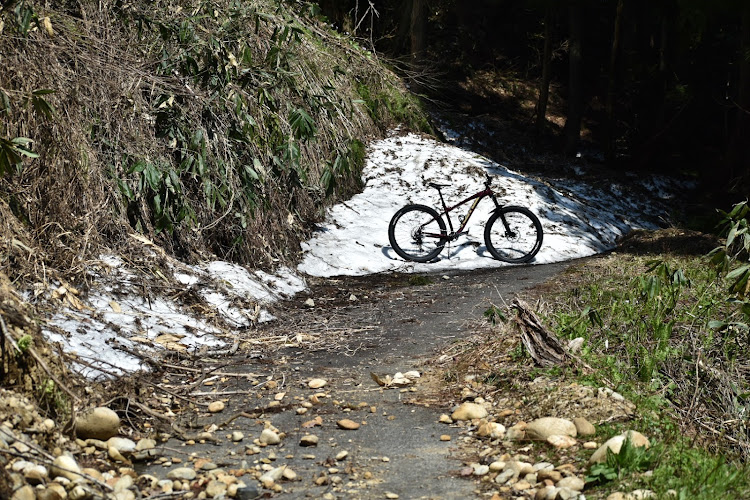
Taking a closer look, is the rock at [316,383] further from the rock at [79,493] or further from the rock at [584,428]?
the rock at [79,493]

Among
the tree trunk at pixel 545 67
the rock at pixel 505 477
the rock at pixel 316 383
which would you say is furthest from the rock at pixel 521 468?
the tree trunk at pixel 545 67

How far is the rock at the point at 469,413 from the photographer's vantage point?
4012 millimetres

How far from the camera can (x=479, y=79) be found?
19.1 metres

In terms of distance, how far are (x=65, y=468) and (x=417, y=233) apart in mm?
6775

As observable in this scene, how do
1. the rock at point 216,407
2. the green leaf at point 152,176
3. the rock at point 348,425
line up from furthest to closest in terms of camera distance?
the green leaf at point 152,176
the rock at point 216,407
the rock at point 348,425

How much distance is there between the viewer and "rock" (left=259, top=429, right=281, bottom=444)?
3756mm

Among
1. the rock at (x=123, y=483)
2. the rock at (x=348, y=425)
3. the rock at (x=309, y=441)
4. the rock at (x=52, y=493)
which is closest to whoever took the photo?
the rock at (x=52, y=493)

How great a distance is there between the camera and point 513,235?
31.6 feet

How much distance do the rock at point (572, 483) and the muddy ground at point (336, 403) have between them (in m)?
0.35

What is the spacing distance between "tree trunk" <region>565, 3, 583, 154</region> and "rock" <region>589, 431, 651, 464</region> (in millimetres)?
13228

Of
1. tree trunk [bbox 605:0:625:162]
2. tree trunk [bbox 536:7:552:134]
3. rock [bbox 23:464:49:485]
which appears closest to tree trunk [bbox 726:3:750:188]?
tree trunk [bbox 605:0:625:162]

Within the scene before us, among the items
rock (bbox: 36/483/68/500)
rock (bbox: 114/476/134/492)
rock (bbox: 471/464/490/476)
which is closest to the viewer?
rock (bbox: 36/483/68/500)

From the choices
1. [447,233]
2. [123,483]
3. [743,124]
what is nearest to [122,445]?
[123,483]

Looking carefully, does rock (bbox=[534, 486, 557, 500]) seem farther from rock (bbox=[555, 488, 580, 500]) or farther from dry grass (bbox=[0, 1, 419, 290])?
dry grass (bbox=[0, 1, 419, 290])
